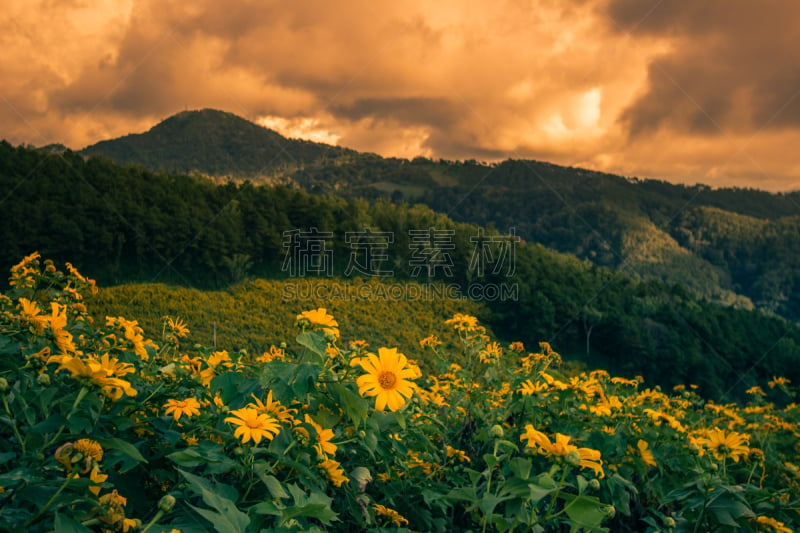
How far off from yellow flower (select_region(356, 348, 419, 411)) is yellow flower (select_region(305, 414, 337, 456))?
0.63ft

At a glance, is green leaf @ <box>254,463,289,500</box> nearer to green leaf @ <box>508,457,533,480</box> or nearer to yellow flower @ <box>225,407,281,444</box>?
yellow flower @ <box>225,407,281,444</box>

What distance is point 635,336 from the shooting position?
144 feet

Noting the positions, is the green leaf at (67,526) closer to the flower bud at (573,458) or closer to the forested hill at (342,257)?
the flower bud at (573,458)

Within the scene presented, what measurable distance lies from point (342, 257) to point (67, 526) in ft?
150

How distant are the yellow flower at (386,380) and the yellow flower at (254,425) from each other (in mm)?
347

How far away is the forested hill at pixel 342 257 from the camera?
35.3 meters

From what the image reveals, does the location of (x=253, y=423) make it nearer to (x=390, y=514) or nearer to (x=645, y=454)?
(x=390, y=514)

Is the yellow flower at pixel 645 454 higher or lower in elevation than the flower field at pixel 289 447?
lower

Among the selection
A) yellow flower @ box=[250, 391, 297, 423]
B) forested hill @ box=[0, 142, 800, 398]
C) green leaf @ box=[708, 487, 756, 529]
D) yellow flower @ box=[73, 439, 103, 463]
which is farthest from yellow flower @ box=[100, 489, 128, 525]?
forested hill @ box=[0, 142, 800, 398]

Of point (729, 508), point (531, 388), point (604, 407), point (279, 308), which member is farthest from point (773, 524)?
point (279, 308)

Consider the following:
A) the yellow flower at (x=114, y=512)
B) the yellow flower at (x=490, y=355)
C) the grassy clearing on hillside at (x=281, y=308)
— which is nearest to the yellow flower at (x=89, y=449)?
the yellow flower at (x=114, y=512)

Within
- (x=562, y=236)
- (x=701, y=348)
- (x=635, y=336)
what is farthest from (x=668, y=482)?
(x=562, y=236)

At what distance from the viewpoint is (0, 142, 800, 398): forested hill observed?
35312 millimetres

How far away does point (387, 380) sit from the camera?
1.83m
